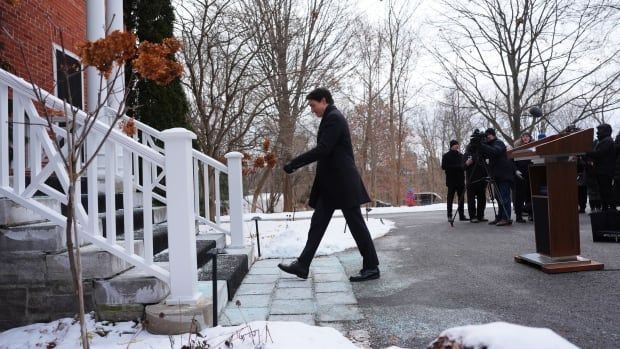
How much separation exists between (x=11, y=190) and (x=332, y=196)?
2.67 metres

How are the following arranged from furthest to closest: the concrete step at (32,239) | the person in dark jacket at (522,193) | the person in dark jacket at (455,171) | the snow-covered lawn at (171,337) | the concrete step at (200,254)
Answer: the person in dark jacket at (455,171), the person in dark jacket at (522,193), the concrete step at (200,254), the concrete step at (32,239), the snow-covered lawn at (171,337)

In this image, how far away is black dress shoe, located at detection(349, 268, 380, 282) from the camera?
4.42 meters

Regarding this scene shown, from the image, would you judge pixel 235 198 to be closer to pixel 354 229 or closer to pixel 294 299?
pixel 354 229

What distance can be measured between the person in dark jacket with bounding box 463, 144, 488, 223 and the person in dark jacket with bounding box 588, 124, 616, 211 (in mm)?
2194

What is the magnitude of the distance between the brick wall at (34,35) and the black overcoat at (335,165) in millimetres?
3931

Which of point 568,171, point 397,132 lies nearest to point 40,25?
point 568,171

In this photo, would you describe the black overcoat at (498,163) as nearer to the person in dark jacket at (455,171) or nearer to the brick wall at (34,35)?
the person in dark jacket at (455,171)

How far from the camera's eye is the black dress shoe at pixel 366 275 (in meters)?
4.42

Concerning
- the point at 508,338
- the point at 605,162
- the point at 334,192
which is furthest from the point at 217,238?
the point at 605,162

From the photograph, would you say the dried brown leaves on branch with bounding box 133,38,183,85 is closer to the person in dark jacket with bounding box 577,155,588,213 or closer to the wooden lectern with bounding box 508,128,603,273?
the wooden lectern with bounding box 508,128,603,273

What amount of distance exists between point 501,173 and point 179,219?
665cm

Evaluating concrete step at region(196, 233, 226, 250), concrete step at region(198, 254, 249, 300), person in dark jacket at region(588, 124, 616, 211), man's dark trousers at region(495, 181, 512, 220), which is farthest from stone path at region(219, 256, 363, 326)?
person in dark jacket at region(588, 124, 616, 211)

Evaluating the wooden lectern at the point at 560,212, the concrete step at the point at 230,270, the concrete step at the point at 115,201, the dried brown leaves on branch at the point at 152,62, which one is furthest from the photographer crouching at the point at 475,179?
the dried brown leaves on branch at the point at 152,62

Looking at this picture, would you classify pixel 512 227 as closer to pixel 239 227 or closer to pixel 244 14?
pixel 239 227
